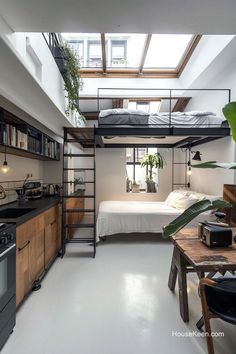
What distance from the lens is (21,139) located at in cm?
277

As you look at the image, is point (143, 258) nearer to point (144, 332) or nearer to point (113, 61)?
point (144, 332)

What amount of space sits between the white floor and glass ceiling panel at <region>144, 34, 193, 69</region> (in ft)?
14.8

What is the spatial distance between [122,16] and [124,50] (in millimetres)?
3852

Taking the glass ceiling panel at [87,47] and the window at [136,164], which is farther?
the window at [136,164]

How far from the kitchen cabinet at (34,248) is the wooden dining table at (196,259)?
1.52m

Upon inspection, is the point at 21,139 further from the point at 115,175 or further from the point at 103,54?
the point at 115,175

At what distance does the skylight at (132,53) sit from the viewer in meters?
4.63

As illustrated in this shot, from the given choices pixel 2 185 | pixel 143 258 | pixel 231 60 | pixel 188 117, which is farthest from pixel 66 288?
pixel 231 60

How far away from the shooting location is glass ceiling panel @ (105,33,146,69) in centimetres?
472

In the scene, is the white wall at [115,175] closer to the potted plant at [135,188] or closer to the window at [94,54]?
the potted plant at [135,188]

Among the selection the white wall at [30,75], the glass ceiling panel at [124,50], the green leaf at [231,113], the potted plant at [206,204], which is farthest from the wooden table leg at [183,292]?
the glass ceiling panel at [124,50]

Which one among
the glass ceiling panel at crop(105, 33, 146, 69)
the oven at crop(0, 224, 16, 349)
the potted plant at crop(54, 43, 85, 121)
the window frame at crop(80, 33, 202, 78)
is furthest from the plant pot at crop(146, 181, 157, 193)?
the oven at crop(0, 224, 16, 349)

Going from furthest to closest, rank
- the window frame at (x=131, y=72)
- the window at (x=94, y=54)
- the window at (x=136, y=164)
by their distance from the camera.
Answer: the window at (x=136, y=164) → the window frame at (x=131, y=72) → the window at (x=94, y=54)

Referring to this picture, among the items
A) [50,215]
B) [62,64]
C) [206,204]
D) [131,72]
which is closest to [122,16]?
[206,204]
